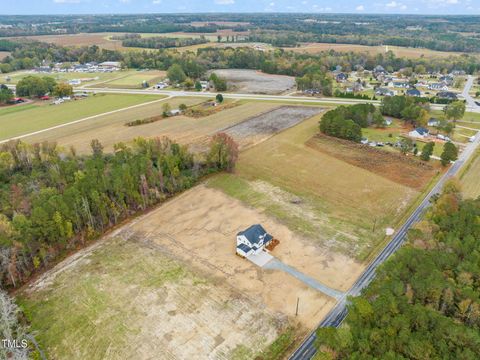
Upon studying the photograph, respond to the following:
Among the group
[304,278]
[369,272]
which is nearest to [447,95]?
[369,272]

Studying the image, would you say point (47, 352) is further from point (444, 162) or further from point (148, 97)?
point (148, 97)

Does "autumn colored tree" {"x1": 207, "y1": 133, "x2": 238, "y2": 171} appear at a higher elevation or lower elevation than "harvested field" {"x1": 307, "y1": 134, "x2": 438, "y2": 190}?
higher

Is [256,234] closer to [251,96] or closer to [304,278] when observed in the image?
[304,278]

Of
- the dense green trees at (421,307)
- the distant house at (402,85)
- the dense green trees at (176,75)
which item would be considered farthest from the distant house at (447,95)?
the dense green trees at (176,75)

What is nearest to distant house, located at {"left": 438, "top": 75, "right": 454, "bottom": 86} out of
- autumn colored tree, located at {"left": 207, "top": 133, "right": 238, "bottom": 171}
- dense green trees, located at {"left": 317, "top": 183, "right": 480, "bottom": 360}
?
autumn colored tree, located at {"left": 207, "top": 133, "right": 238, "bottom": 171}

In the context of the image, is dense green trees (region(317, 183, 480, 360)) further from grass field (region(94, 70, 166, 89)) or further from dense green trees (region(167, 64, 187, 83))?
grass field (region(94, 70, 166, 89))

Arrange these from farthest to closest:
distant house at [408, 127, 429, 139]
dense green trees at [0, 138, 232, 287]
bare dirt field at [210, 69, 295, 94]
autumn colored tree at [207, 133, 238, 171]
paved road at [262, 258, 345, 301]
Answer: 1. bare dirt field at [210, 69, 295, 94]
2. distant house at [408, 127, 429, 139]
3. autumn colored tree at [207, 133, 238, 171]
4. dense green trees at [0, 138, 232, 287]
5. paved road at [262, 258, 345, 301]
